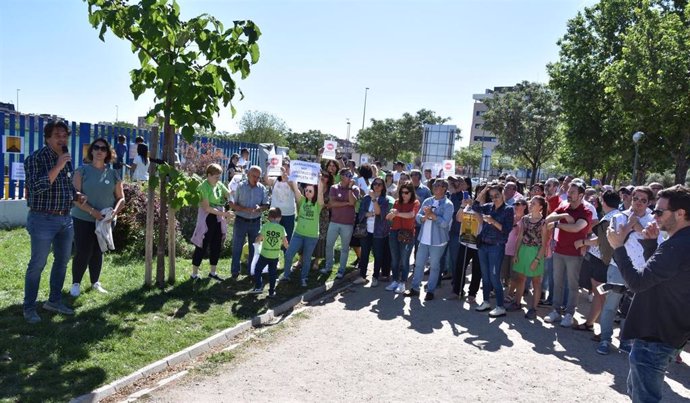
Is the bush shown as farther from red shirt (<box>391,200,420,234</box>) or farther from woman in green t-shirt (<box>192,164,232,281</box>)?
red shirt (<box>391,200,420,234</box>)

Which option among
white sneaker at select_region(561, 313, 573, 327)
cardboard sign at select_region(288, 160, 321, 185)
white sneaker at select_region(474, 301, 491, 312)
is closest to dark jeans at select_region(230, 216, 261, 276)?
cardboard sign at select_region(288, 160, 321, 185)

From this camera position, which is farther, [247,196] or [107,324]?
[247,196]

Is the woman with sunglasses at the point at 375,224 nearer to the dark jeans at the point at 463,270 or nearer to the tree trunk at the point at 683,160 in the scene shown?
the dark jeans at the point at 463,270

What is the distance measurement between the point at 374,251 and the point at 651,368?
19.3 ft

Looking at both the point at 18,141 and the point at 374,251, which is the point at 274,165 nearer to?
the point at 374,251

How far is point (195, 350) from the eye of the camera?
17.4ft

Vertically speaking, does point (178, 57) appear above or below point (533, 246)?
above

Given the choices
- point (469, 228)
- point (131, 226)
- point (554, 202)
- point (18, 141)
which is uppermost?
point (18, 141)

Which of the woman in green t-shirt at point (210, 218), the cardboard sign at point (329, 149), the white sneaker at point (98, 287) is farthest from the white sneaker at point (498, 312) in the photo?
the cardboard sign at point (329, 149)

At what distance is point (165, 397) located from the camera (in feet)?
14.2


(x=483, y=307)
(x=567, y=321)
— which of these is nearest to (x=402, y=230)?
(x=483, y=307)

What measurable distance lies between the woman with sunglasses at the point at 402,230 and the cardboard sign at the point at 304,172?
1.43m

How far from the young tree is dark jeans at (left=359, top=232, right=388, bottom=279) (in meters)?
3.66

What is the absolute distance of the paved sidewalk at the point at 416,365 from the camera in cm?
468
